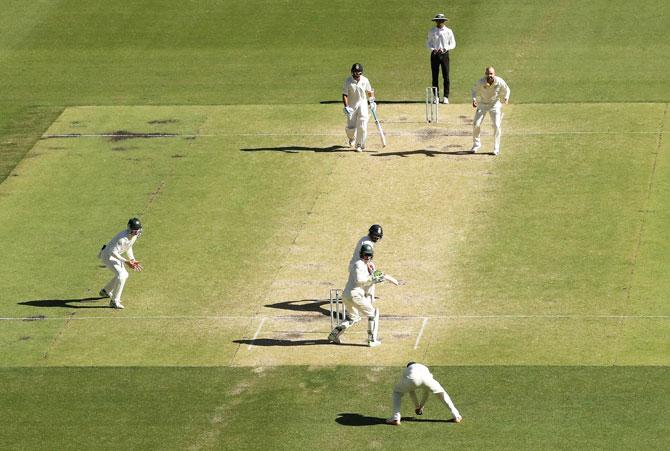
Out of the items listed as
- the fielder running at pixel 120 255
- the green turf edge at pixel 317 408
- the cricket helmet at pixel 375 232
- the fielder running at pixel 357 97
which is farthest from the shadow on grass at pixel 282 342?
the fielder running at pixel 357 97

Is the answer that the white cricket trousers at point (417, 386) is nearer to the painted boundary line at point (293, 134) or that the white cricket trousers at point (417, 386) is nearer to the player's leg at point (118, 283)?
the player's leg at point (118, 283)

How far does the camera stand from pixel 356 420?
3038 cm

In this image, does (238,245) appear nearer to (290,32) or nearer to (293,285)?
(293,285)

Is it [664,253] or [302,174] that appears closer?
[664,253]

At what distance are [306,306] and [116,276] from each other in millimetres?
4291

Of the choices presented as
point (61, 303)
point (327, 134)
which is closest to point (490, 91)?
point (327, 134)

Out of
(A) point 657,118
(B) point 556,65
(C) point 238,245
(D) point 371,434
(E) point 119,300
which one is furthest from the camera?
(B) point 556,65

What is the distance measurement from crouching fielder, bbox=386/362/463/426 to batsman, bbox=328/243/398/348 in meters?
3.34

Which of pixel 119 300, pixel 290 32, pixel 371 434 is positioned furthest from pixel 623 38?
pixel 371 434

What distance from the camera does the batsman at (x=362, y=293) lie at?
3297 centimetres

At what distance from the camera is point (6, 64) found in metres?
54.3

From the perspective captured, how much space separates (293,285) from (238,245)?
3.11m

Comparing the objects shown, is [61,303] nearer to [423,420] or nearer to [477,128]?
[423,420]

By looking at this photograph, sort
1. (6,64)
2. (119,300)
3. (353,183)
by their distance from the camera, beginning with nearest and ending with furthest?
(119,300)
(353,183)
(6,64)
